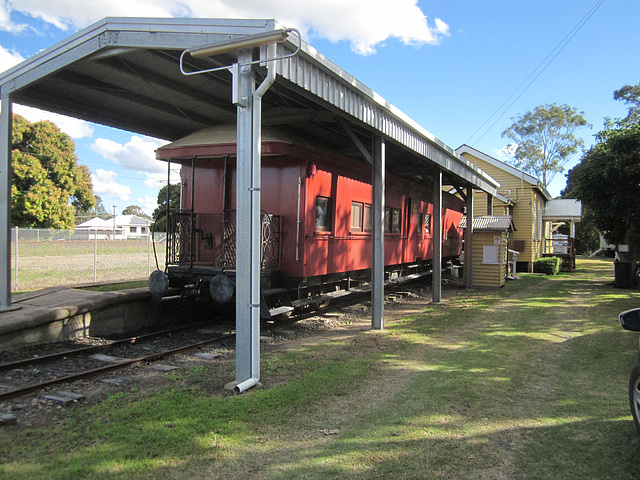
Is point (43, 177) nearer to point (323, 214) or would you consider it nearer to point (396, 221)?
point (396, 221)

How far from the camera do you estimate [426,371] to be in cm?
560

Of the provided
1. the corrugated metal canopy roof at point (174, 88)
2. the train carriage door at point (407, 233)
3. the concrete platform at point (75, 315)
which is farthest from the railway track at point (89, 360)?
the train carriage door at point (407, 233)

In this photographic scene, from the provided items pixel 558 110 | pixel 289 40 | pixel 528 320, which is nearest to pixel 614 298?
pixel 528 320

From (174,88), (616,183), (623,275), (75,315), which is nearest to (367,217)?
(174,88)

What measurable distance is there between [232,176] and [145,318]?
340cm

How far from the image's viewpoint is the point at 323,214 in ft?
28.1

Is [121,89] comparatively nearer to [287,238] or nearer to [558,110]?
[287,238]

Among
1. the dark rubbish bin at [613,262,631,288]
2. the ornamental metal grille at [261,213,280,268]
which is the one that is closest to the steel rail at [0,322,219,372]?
the ornamental metal grille at [261,213,280,268]

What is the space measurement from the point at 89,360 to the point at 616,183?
1568 centimetres

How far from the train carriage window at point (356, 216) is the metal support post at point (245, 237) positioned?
493 cm

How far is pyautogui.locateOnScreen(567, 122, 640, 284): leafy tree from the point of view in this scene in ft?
46.4

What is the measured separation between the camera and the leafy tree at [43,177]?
89.5 feet

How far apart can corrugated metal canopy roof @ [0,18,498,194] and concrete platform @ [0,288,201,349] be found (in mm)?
3474

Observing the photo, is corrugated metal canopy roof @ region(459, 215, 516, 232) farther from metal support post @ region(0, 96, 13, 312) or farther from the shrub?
metal support post @ region(0, 96, 13, 312)
